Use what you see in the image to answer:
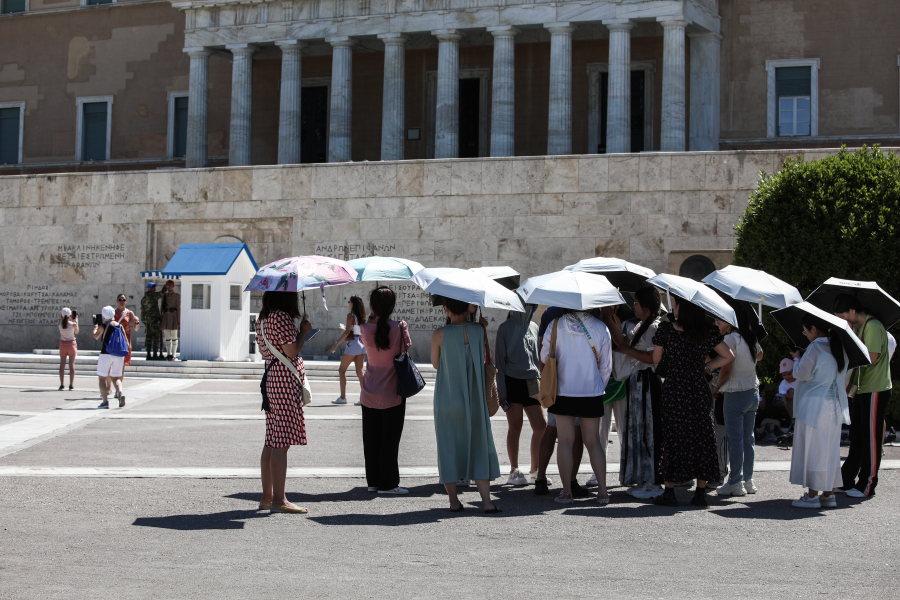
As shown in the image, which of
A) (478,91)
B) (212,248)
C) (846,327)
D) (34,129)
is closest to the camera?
(846,327)

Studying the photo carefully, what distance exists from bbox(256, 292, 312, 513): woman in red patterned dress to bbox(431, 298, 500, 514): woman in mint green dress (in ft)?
3.46

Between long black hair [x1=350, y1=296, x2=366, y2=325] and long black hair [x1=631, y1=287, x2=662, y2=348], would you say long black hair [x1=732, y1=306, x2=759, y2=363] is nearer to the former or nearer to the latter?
long black hair [x1=631, y1=287, x2=662, y2=348]

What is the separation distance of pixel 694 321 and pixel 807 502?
1.71 m

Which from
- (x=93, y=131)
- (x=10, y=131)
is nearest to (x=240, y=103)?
(x=93, y=131)

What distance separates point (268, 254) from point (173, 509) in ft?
59.2

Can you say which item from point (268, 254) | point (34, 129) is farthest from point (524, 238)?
point (34, 129)

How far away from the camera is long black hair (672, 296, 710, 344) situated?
8.06 meters

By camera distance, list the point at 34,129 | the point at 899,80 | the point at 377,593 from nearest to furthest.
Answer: the point at 377,593 → the point at 899,80 → the point at 34,129

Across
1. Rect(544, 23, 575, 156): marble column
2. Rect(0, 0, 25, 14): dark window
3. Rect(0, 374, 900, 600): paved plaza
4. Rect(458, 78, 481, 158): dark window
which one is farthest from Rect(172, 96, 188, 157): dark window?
Rect(0, 374, 900, 600): paved plaza

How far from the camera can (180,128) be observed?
127 feet

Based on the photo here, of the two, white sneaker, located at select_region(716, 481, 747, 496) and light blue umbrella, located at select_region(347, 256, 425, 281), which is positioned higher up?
light blue umbrella, located at select_region(347, 256, 425, 281)

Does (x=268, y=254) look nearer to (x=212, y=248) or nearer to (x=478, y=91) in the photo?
(x=212, y=248)

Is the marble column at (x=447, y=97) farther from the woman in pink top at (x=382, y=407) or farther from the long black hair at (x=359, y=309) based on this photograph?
the woman in pink top at (x=382, y=407)

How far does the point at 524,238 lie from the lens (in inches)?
921
